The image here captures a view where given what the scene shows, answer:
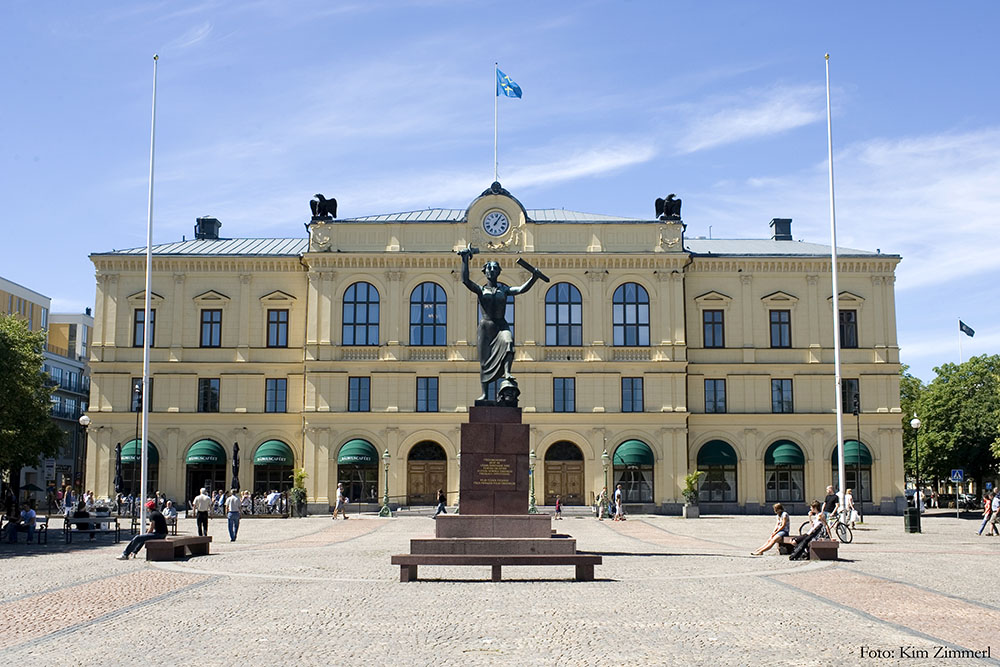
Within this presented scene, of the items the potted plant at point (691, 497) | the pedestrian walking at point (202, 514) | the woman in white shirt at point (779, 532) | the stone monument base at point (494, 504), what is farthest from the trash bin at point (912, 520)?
the pedestrian walking at point (202, 514)

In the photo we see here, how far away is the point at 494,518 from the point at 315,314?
3752 centimetres

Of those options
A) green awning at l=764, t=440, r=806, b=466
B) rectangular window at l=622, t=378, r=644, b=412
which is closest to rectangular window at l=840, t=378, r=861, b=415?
green awning at l=764, t=440, r=806, b=466

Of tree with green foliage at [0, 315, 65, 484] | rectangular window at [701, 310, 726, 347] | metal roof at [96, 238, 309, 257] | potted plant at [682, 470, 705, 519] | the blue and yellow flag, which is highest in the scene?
the blue and yellow flag

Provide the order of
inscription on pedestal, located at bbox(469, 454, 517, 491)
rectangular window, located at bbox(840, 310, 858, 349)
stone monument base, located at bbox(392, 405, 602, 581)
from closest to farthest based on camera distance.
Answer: stone monument base, located at bbox(392, 405, 602, 581) < inscription on pedestal, located at bbox(469, 454, 517, 491) < rectangular window, located at bbox(840, 310, 858, 349)

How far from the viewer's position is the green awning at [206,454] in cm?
5725

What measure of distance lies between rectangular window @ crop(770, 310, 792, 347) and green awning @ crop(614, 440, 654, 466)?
400 inches

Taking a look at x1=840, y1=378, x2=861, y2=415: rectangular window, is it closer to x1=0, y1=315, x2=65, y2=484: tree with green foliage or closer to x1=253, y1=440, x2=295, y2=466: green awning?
x1=253, y1=440, x2=295, y2=466: green awning

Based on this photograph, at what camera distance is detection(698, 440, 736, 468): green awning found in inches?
2282

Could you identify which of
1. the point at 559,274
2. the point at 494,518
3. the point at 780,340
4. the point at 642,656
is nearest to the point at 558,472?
the point at 559,274

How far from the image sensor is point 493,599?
16.9 m

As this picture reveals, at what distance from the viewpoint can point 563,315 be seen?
2302 inches

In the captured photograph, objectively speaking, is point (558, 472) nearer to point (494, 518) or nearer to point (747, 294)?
point (747, 294)

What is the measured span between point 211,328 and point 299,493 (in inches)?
524

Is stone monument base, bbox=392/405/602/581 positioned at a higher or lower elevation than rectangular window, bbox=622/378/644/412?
lower
